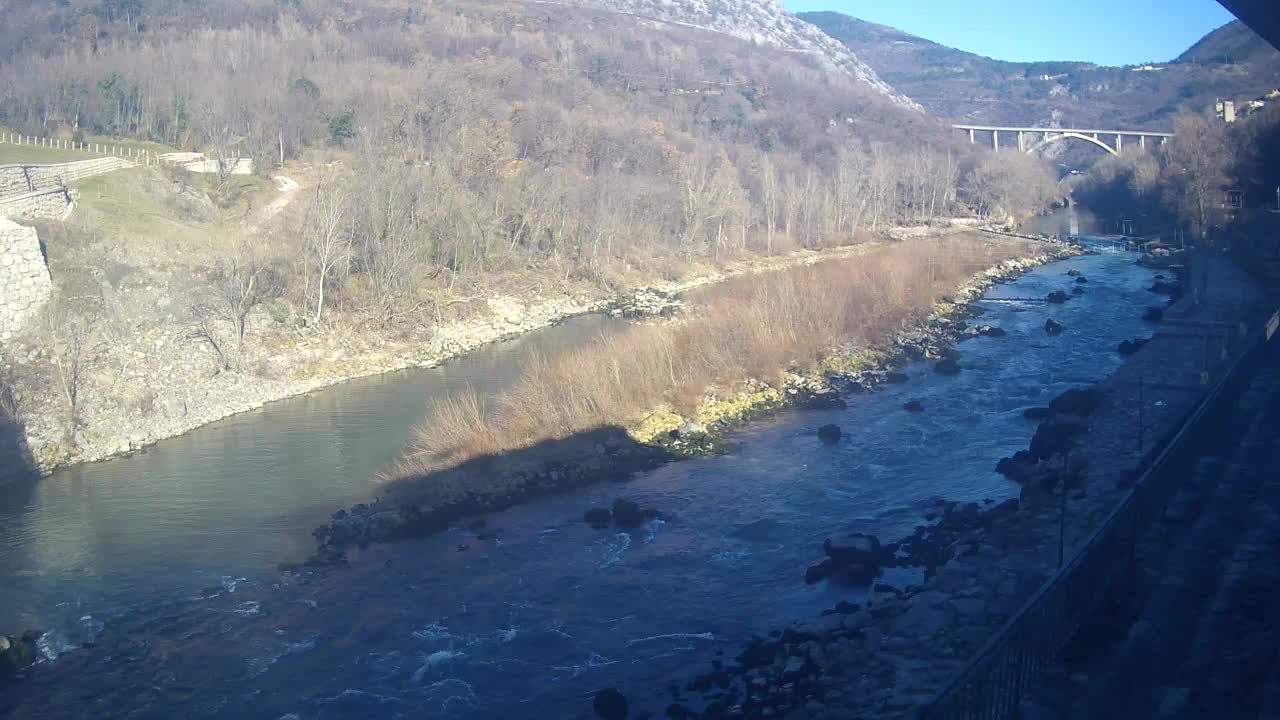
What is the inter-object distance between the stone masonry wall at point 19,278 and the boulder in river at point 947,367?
1592 cm

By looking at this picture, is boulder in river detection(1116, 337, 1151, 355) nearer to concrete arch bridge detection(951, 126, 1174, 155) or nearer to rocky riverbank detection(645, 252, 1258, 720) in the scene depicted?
rocky riverbank detection(645, 252, 1258, 720)

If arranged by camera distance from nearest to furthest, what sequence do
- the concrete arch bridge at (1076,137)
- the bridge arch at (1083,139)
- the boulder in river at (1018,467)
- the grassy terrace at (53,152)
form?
the boulder in river at (1018,467) < the grassy terrace at (53,152) < the bridge arch at (1083,139) < the concrete arch bridge at (1076,137)

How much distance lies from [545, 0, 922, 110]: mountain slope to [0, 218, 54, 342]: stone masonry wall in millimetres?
64587

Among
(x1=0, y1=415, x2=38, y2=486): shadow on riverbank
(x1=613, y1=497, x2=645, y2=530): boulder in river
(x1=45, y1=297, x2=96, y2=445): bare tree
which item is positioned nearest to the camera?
(x1=613, y1=497, x2=645, y2=530): boulder in river

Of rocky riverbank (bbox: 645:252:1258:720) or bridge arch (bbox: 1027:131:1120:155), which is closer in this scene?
rocky riverbank (bbox: 645:252:1258:720)

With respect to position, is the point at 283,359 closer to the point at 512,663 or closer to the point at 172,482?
the point at 172,482

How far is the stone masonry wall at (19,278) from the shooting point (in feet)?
53.1

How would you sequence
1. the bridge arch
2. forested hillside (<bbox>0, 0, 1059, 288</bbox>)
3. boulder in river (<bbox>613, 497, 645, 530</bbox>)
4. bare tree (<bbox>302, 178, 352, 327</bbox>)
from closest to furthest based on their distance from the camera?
boulder in river (<bbox>613, 497, 645, 530</bbox>), bare tree (<bbox>302, 178, 352, 327</bbox>), forested hillside (<bbox>0, 0, 1059, 288</bbox>), the bridge arch

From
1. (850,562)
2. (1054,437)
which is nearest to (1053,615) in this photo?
(850,562)

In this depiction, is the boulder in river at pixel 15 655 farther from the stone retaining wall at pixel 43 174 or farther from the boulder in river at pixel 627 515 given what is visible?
the stone retaining wall at pixel 43 174

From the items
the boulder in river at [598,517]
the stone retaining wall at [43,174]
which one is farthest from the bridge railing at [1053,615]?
Result: the stone retaining wall at [43,174]

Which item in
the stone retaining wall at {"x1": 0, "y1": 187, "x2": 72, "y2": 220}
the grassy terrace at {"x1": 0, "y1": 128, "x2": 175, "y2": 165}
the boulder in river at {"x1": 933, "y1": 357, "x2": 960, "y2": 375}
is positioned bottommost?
the boulder in river at {"x1": 933, "y1": 357, "x2": 960, "y2": 375}

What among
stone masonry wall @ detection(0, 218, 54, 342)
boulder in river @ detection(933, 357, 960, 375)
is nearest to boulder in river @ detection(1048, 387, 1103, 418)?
boulder in river @ detection(933, 357, 960, 375)

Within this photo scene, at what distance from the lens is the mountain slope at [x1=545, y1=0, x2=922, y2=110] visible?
81625 millimetres
